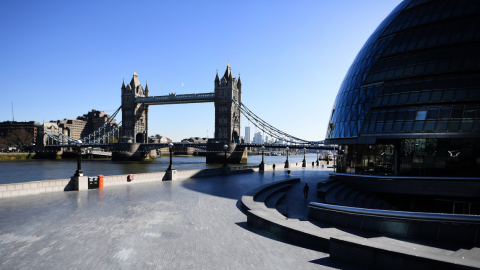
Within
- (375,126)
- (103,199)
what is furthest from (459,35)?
(103,199)

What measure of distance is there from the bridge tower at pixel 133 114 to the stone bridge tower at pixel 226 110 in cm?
4120

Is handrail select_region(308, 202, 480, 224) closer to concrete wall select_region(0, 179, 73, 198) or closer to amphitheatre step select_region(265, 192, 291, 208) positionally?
amphitheatre step select_region(265, 192, 291, 208)

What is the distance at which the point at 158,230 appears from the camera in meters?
10.6

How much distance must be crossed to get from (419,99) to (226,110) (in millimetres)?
93714

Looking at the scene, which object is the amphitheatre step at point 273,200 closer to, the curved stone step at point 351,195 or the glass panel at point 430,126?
the curved stone step at point 351,195

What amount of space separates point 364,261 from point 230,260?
344 cm

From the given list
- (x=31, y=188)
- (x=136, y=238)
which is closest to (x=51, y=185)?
(x=31, y=188)

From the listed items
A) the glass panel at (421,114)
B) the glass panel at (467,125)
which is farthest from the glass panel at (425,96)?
the glass panel at (467,125)

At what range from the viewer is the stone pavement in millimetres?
7738

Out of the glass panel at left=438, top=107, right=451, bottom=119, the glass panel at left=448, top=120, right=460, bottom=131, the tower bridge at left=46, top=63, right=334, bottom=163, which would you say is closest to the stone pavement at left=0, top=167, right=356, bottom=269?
the glass panel at left=448, top=120, right=460, bottom=131

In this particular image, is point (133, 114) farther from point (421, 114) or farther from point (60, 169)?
point (421, 114)

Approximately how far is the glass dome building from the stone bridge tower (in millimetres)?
84454

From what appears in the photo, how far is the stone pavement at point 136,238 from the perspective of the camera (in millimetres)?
7738

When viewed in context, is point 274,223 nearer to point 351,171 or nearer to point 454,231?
point 454,231
